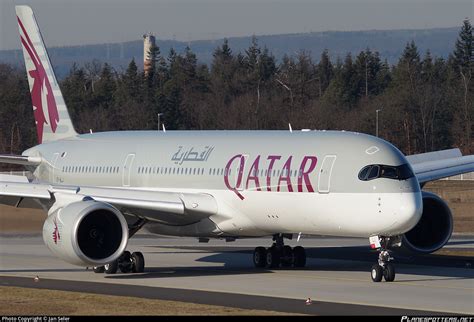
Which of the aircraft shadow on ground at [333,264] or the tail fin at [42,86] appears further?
the tail fin at [42,86]

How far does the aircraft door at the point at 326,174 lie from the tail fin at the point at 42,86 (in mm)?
14262

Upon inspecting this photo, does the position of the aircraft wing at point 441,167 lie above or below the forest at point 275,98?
below

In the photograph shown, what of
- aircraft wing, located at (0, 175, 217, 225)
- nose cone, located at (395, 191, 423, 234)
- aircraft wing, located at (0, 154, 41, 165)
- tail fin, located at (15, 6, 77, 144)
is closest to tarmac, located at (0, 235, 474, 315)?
nose cone, located at (395, 191, 423, 234)

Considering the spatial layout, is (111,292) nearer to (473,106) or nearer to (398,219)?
(398,219)

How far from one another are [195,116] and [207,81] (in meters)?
26.0

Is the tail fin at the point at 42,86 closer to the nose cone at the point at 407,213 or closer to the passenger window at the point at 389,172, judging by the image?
the passenger window at the point at 389,172

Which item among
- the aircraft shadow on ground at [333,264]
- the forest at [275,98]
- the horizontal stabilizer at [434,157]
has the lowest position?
the aircraft shadow on ground at [333,264]

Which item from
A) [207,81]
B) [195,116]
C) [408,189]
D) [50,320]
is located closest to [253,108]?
[195,116]

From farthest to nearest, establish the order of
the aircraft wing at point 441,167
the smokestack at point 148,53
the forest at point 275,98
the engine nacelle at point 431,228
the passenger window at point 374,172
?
the smokestack at point 148,53, the forest at point 275,98, the aircraft wing at point 441,167, the engine nacelle at point 431,228, the passenger window at point 374,172

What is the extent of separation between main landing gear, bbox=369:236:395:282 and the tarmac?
35 cm

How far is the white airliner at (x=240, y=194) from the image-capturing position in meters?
31.0

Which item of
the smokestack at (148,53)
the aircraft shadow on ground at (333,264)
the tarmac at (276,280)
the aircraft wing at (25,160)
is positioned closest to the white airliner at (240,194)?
the aircraft shadow on ground at (333,264)

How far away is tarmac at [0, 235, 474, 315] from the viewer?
26.6 m

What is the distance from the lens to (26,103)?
116 metres
